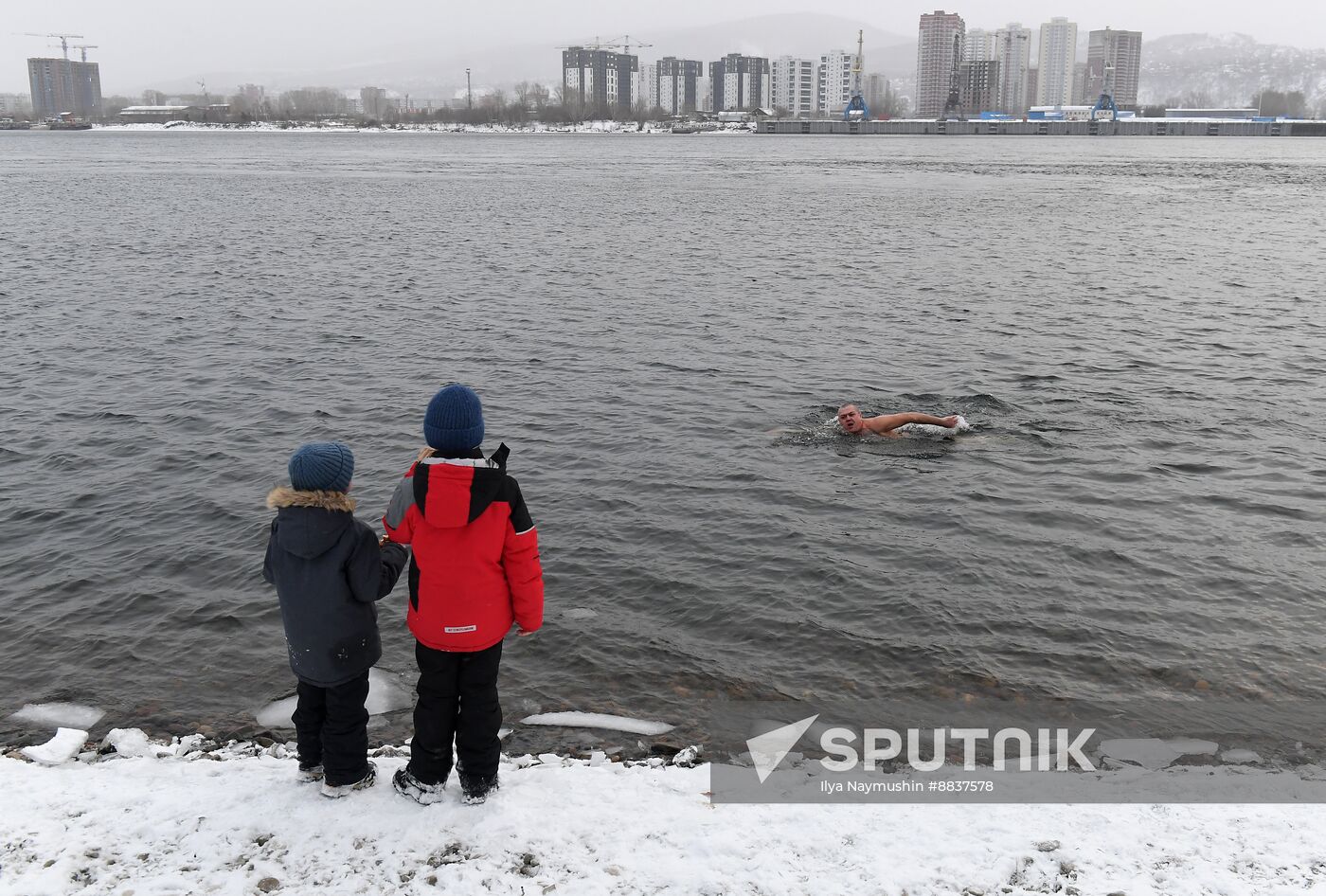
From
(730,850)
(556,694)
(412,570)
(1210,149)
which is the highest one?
(1210,149)

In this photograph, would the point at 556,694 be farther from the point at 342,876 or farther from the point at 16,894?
the point at 16,894

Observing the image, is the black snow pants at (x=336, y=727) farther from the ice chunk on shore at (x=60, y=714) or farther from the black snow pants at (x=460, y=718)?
the ice chunk on shore at (x=60, y=714)

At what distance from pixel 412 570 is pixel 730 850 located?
2477mm

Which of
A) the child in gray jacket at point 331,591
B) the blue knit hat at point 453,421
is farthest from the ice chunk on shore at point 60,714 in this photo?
the blue knit hat at point 453,421

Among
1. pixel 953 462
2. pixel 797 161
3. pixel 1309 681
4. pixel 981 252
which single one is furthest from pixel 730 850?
pixel 797 161

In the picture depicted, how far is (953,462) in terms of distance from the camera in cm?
1548

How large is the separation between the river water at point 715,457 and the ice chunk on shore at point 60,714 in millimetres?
153

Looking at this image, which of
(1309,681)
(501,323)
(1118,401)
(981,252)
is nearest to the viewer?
(1309,681)

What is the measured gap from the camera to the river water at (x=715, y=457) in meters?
9.70

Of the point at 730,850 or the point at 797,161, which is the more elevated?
the point at 797,161

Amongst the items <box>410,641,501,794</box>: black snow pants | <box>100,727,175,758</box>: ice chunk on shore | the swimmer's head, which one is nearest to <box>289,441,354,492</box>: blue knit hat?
<box>410,641,501,794</box>: black snow pants

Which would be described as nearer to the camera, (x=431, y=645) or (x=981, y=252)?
(x=431, y=645)

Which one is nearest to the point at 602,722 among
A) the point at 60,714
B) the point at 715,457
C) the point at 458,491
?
the point at 458,491

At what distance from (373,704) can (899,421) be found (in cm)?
1018
